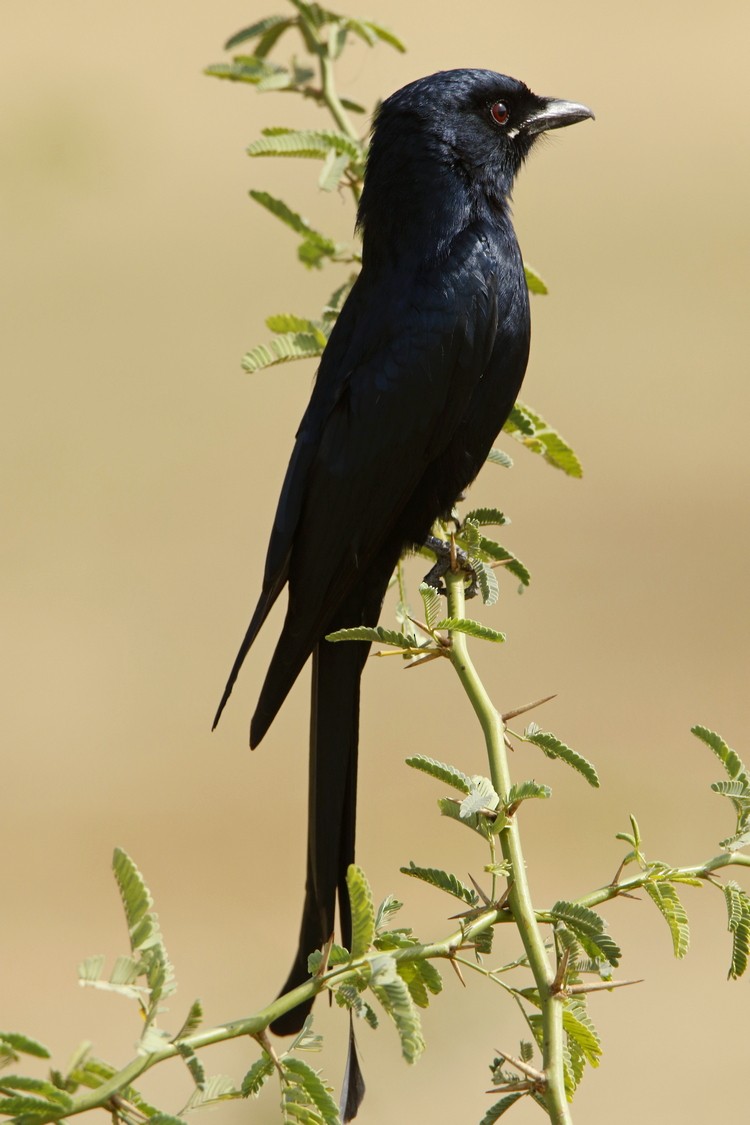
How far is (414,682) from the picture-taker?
32.9ft

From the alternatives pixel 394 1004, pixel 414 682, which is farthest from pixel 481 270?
pixel 414 682

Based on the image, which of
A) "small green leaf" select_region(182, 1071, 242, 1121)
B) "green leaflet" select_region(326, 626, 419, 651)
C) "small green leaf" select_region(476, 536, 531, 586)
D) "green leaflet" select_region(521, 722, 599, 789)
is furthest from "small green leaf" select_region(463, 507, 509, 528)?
"small green leaf" select_region(182, 1071, 242, 1121)

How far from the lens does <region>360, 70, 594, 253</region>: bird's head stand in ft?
13.1

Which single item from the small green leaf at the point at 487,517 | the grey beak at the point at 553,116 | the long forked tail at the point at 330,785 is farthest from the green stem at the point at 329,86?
the long forked tail at the point at 330,785

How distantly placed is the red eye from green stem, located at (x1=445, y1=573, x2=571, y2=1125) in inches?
86.9

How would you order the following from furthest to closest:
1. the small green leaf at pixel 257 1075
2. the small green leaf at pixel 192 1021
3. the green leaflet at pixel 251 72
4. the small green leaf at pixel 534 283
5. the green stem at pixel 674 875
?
1. the small green leaf at pixel 534 283
2. the green leaflet at pixel 251 72
3. the green stem at pixel 674 875
4. the small green leaf at pixel 257 1075
5. the small green leaf at pixel 192 1021

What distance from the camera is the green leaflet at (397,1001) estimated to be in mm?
1778

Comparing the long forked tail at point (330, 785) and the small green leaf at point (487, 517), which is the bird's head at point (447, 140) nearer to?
the small green leaf at point (487, 517)

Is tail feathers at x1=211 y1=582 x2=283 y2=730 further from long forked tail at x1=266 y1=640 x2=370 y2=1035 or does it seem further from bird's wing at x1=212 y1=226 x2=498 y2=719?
long forked tail at x1=266 y1=640 x2=370 y2=1035

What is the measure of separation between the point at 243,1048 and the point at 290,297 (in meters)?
9.48

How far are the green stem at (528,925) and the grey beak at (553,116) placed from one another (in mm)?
2294

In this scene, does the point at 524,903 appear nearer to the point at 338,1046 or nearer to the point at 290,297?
the point at 338,1046

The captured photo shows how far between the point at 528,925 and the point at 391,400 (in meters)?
1.99

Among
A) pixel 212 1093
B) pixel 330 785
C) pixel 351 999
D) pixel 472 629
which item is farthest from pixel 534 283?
pixel 212 1093
